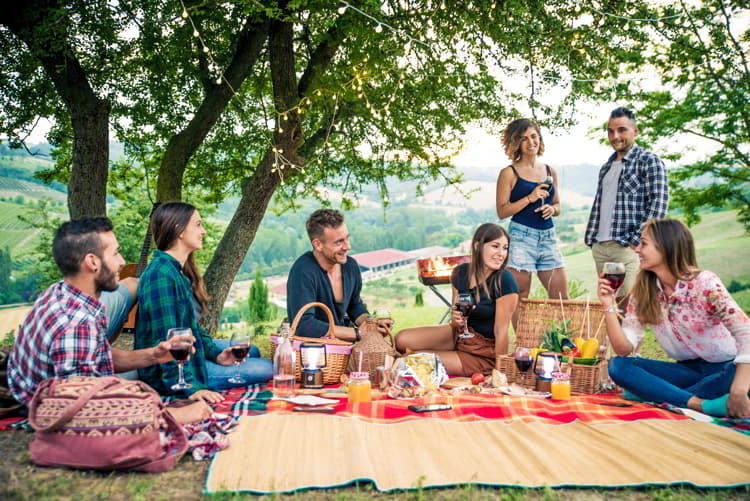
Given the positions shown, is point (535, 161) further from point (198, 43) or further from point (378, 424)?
point (198, 43)

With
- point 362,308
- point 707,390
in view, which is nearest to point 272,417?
point 362,308

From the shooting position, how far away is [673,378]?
3775mm

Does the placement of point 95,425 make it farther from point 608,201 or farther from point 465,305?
point 608,201

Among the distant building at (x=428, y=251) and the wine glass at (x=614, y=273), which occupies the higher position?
the distant building at (x=428, y=251)

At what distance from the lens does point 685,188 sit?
33.1 ft

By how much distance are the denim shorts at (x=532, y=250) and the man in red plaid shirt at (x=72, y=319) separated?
306cm

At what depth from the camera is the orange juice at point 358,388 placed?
361 centimetres

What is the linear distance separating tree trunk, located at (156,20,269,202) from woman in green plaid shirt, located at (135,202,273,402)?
3.51m

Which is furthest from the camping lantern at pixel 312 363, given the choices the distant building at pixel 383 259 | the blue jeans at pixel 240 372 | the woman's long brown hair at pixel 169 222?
the distant building at pixel 383 259

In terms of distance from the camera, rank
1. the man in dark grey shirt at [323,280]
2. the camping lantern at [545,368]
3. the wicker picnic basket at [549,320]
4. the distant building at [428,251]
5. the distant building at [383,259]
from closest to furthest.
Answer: the camping lantern at [545,368]
the wicker picnic basket at [549,320]
the man in dark grey shirt at [323,280]
the distant building at [383,259]
the distant building at [428,251]

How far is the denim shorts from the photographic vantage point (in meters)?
5.02

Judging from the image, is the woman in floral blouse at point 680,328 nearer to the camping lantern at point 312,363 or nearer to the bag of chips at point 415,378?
the bag of chips at point 415,378

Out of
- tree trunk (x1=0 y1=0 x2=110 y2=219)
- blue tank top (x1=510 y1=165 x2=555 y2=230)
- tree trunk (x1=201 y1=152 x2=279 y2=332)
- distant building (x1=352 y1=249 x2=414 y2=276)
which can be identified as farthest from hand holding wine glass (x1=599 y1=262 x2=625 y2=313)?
distant building (x1=352 y1=249 x2=414 y2=276)

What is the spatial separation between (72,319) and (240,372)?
5.42 ft
